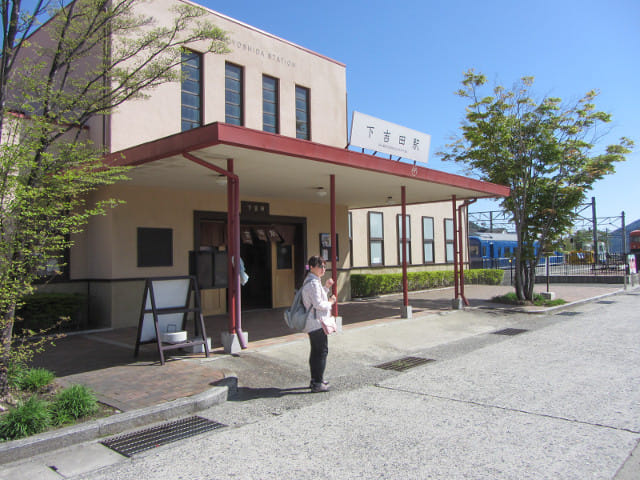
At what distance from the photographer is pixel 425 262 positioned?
2066cm

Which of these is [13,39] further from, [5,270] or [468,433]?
[468,433]

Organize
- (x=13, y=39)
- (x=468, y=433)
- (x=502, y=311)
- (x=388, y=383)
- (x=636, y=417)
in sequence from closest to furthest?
1. (x=468, y=433)
2. (x=636, y=417)
3. (x=13, y=39)
4. (x=388, y=383)
5. (x=502, y=311)

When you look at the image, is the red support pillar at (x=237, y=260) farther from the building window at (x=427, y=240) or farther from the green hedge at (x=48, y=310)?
the building window at (x=427, y=240)

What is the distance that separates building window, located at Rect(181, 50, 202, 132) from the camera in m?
11.5

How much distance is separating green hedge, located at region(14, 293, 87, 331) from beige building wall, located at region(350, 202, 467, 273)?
966cm

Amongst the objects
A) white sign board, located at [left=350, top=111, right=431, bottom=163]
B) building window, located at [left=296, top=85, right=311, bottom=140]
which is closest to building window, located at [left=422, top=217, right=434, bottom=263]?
building window, located at [left=296, top=85, right=311, bottom=140]

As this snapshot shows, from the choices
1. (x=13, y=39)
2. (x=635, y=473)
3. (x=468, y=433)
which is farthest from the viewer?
(x=13, y=39)

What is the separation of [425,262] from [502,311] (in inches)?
308

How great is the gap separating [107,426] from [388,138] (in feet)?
28.0

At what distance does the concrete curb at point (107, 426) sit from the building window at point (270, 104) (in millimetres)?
9268

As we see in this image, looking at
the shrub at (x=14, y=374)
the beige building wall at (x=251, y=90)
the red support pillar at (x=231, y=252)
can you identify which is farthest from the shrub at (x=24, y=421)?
the beige building wall at (x=251, y=90)

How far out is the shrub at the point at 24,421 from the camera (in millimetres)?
4055

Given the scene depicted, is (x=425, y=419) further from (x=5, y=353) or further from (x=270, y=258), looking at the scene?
(x=270, y=258)

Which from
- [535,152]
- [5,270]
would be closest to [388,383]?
[5,270]
